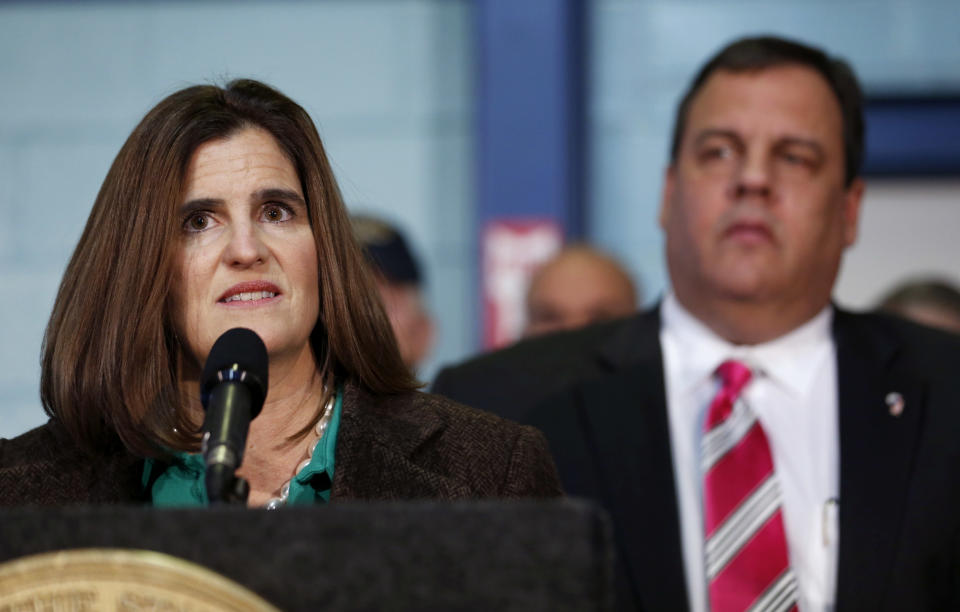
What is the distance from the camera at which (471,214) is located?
162 inches

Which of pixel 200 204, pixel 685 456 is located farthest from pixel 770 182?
pixel 200 204

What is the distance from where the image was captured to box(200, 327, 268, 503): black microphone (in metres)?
1.09

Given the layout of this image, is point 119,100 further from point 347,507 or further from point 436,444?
point 347,507

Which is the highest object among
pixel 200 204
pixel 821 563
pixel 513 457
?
pixel 200 204

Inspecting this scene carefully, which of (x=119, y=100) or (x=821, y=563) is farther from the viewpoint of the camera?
(x=119, y=100)

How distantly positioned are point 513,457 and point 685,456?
586mm

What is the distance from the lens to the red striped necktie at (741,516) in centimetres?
197

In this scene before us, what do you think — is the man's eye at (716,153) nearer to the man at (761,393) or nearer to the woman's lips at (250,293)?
the man at (761,393)

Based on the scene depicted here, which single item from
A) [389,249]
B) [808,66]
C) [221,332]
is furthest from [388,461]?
[389,249]

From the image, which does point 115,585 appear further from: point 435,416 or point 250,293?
point 435,416

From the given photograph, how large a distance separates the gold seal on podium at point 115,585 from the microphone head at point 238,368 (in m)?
0.32

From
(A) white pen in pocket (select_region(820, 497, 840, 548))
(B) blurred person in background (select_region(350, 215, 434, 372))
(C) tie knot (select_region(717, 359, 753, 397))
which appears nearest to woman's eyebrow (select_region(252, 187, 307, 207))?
(C) tie knot (select_region(717, 359, 753, 397))

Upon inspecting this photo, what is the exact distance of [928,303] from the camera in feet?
11.1

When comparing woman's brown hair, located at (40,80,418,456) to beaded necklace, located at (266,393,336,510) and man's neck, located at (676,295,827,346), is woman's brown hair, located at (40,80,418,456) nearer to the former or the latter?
beaded necklace, located at (266,393,336,510)
